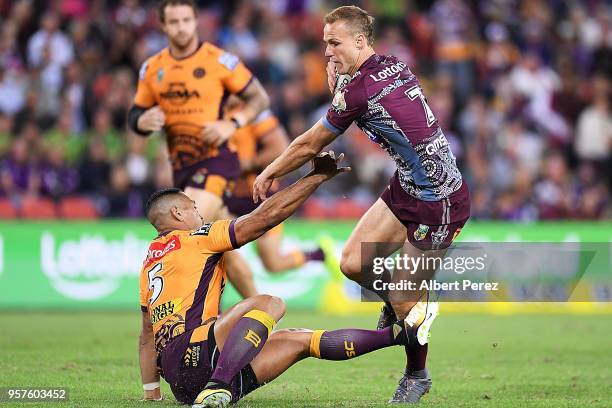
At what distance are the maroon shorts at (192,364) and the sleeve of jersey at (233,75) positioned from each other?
13.6ft

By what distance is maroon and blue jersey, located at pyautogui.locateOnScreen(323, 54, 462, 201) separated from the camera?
24.8ft

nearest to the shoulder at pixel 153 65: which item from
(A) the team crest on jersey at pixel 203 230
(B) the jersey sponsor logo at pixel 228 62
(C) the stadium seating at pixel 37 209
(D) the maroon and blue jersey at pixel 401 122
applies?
(B) the jersey sponsor logo at pixel 228 62

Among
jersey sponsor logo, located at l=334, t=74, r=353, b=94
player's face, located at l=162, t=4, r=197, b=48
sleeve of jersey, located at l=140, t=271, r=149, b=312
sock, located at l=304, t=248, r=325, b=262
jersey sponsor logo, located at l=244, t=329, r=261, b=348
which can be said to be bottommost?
sock, located at l=304, t=248, r=325, b=262

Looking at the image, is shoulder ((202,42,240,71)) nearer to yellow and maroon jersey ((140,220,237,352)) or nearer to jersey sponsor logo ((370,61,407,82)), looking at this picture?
jersey sponsor logo ((370,61,407,82))

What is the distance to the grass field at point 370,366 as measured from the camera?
8.13 metres

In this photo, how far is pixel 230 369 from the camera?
22.9 ft

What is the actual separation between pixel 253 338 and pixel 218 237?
727mm

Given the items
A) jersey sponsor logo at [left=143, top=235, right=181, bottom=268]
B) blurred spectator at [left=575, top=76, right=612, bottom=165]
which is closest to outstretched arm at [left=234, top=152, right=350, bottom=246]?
jersey sponsor logo at [left=143, top=235, right=181, bottom=268]

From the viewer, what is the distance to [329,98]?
19938 mm

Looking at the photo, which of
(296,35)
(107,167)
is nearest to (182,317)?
(107,167)

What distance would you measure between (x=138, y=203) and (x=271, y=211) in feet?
32.9

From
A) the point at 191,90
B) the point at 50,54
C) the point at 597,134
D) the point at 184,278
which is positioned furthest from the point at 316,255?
the point at 597,134

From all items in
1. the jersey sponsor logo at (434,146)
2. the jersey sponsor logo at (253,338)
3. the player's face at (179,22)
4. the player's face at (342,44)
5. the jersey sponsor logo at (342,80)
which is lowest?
the jersey sponsor logo at (253,338)

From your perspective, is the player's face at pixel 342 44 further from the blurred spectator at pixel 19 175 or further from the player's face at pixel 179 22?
the blurred spectator at pixel 19 175
